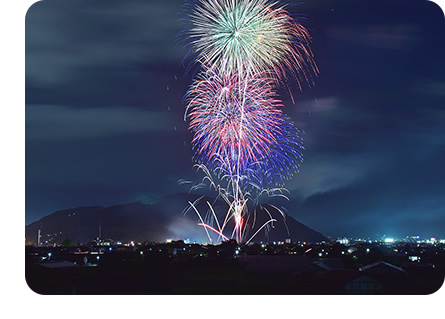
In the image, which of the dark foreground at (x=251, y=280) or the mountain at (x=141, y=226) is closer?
the dark foreground at (x=251, y=280)

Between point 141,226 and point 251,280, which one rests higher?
point 141,226

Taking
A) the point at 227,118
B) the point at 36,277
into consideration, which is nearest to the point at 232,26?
the point at 227,118

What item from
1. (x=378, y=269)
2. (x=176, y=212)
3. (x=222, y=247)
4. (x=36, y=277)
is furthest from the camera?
(x=176, y=212)

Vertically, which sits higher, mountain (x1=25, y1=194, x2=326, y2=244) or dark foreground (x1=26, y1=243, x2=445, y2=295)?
mountain (x1=25, y1=194, x2=326, y2=244)

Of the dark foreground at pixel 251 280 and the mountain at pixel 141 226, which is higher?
the mountain at pixel 141 226

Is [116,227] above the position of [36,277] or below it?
above

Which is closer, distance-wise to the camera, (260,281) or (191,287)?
(191,287)

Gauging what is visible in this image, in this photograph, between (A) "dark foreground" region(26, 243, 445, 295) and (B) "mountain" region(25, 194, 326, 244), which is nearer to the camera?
(A) "dark foreground" region(26, 243, 445, 295)

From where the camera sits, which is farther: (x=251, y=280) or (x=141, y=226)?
(x=141, y=226)

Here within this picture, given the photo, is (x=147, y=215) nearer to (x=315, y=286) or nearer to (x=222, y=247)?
(x=222, y=247)

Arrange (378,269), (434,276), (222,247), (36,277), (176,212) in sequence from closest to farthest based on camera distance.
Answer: (36,277), (378,269), (434,276), (222,247), (176,212)

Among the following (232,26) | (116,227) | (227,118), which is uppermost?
(116,227)
